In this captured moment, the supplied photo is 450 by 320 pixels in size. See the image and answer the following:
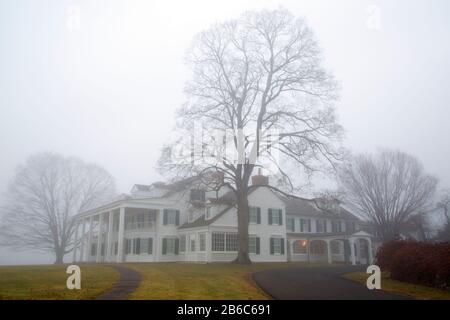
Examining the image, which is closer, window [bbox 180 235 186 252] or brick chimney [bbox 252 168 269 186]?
window [bbox 180 235 186 252]

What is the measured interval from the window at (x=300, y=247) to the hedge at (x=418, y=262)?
20915 millimetres

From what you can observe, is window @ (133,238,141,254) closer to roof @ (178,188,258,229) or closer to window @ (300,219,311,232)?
roof @ (178,188,258,229)

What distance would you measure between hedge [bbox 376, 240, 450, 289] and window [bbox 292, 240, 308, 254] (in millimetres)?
20915

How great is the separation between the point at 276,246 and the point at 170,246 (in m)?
9.73

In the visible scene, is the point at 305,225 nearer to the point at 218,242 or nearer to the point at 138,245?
the point at 218,242

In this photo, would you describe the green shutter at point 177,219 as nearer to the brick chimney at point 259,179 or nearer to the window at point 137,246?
the window at point 137,246

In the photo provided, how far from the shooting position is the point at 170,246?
35.4m

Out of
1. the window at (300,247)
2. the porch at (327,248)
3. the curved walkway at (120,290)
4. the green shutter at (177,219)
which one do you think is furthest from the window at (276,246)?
the curved walkway at (120,290)

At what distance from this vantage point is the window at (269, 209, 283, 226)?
3591 centimetres

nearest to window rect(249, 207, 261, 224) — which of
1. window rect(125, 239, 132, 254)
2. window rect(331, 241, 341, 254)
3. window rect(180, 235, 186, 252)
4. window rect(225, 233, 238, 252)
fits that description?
window rect(225, 233, 238, 252)

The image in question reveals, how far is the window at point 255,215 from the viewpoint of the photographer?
114ft

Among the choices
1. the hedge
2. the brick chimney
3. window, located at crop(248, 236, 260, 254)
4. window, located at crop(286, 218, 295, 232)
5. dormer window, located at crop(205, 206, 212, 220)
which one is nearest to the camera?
the hedge

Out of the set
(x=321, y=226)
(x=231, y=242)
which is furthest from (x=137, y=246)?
(x=321, y=226)

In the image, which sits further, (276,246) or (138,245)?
(138,245)
